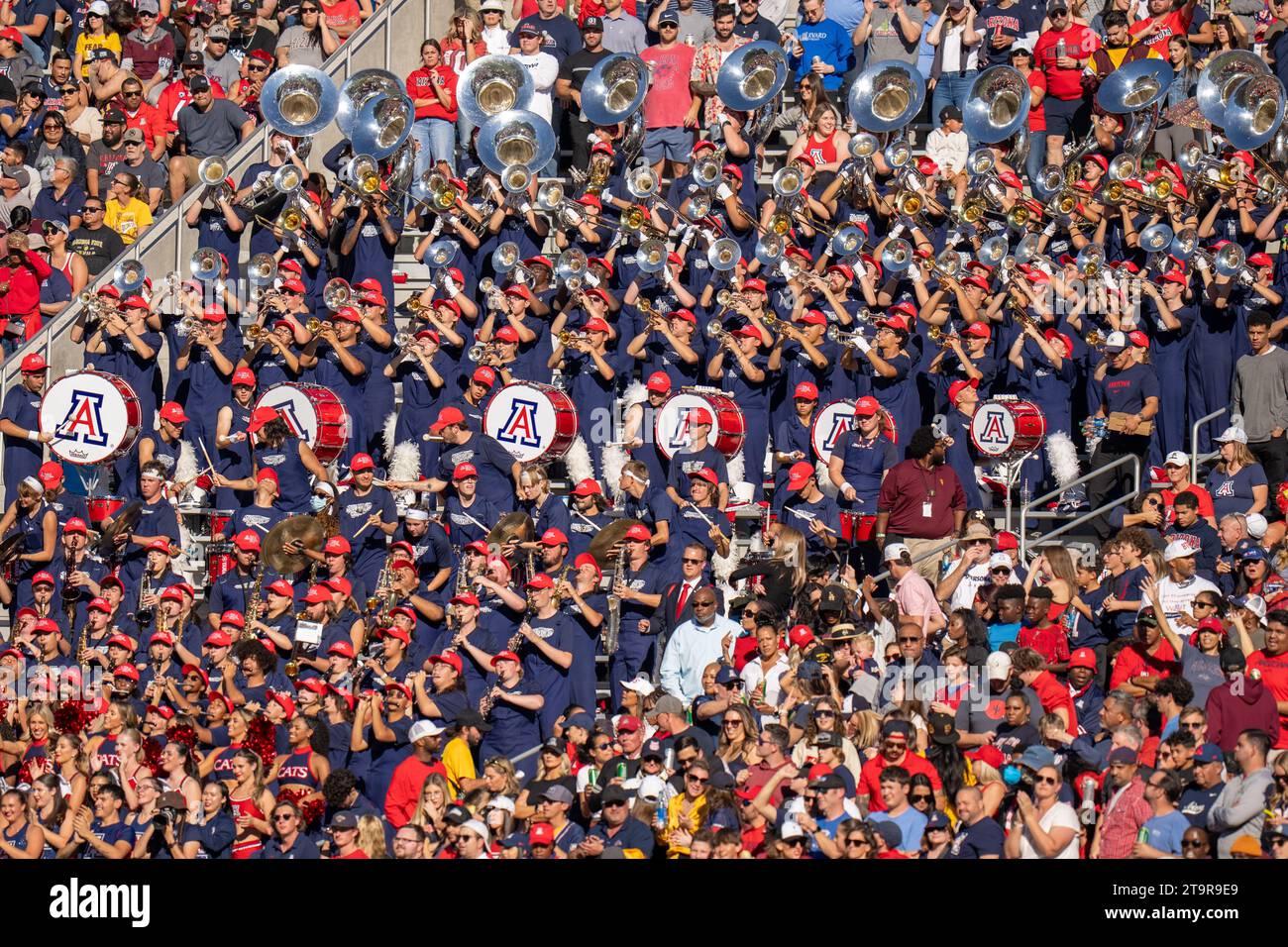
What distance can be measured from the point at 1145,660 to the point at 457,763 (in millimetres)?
3933

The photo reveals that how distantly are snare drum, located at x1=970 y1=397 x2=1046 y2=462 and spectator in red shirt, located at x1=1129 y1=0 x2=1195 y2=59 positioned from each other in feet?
12.7

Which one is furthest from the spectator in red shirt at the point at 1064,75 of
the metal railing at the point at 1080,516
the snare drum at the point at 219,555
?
the snare drum at the point at 219,555

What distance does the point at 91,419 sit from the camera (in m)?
19.1

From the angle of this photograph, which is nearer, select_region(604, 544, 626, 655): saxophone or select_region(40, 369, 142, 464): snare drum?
select_region(604, 544, 626, 655): saxophone

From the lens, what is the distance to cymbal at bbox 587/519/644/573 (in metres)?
17.6

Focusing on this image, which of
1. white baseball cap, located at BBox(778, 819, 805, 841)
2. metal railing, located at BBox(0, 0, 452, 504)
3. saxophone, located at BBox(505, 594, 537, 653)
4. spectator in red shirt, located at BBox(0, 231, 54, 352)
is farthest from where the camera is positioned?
spectator in red shirt, located at BBox(0, 231, 54, 352)

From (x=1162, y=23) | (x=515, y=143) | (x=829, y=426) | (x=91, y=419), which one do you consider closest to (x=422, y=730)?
(x=829, y=426)

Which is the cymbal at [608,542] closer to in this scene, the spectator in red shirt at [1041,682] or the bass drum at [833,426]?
the bass drum at [833,426]

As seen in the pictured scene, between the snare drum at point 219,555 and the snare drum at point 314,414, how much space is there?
740 millimetres

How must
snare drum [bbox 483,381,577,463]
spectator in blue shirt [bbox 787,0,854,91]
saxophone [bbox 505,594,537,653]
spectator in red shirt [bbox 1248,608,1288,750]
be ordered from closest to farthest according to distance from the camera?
1. spectator in red shirt [bbox 1248,608,1288,750]
2. saxophone [bbox 505,594,537,653]
3. snare drum [bbox 483,381,577,463]
4. spectator in blue shirt [bbox 787,0,854,91]

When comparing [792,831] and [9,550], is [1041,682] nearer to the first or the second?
[792,831]

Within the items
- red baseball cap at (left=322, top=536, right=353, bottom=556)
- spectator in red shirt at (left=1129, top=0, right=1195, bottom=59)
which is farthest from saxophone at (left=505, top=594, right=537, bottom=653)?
spectator in red shirt at (left=1129, top=0, right=1195, bottom=59)

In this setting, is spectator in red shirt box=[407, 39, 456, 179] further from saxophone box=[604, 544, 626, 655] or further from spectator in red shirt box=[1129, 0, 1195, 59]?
spectator in red shirt box=[1129, 0, 1195, 59]

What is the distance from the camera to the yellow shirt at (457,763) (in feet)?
51.6
